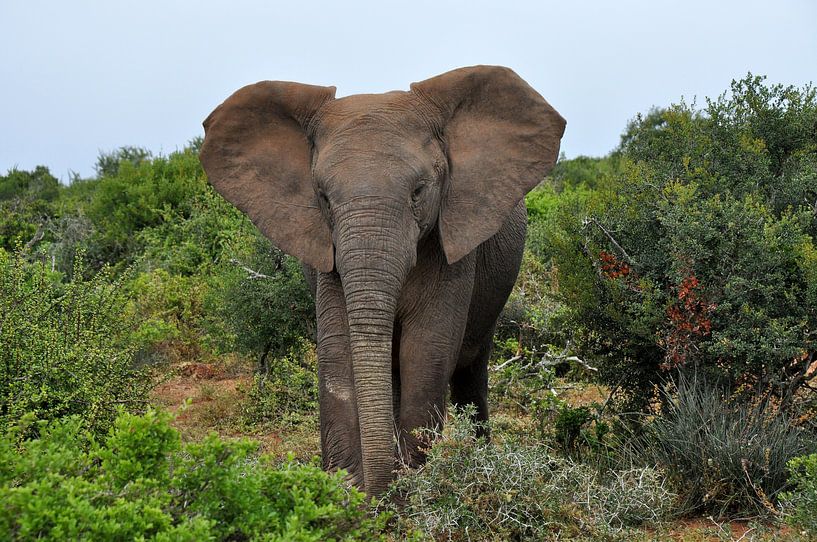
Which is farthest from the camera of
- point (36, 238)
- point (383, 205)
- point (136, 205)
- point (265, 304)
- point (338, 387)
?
point (136, 205)

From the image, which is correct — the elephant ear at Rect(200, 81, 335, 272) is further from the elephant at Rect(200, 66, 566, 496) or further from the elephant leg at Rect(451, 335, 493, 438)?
the elephant leg at Rect(451, 335, 493, 438)

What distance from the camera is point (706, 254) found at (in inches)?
272

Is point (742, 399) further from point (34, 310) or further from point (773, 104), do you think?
point (34, 310)

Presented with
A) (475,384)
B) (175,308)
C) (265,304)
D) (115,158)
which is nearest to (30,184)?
(115,158)

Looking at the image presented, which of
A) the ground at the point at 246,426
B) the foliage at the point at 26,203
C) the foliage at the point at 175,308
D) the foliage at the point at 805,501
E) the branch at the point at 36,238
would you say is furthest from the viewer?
the foliage at the point at 26,203

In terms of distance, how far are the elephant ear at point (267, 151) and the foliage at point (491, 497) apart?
5.21ft

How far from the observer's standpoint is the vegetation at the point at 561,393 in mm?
4059

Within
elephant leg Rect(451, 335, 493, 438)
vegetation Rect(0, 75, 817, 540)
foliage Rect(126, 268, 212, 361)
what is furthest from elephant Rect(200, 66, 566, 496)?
foliage Rect(126, 268, 212, 361)

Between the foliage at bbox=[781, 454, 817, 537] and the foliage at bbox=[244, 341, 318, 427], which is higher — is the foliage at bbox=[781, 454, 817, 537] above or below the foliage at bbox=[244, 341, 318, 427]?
below

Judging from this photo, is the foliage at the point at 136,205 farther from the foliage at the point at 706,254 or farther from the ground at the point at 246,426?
the foliage at the point at 706,254

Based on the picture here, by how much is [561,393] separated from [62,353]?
4859 mm

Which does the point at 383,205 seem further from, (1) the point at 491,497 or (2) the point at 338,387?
(1) the point at 491,497

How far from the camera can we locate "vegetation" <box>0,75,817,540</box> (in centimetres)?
406

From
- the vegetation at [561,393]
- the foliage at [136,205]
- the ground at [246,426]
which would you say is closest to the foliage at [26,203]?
the foliage at [136,205]
